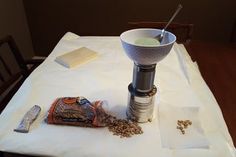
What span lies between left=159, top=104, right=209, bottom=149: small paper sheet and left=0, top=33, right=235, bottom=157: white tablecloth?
2cm

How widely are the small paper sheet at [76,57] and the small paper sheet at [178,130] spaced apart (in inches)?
16.6

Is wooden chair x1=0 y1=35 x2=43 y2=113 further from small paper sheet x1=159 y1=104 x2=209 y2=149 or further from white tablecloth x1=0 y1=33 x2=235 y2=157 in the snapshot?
small paper sheet x1=159 y1=104 x2=209 y2=149

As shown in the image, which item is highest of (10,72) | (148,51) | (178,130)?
(148,51)

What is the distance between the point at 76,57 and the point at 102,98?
12.0 inches

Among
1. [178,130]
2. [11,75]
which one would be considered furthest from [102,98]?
→ [11,75]

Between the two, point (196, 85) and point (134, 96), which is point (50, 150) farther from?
point (196, 85)

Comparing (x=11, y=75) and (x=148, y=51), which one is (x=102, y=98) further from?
(x=11, y=75)

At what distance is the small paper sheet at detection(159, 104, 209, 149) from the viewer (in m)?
0.63

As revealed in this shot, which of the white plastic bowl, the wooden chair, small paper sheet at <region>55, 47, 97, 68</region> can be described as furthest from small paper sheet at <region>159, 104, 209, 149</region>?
the wooden chair

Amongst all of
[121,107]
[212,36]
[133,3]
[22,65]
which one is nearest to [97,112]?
[121,107]

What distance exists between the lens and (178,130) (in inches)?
26.7

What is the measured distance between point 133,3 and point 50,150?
1.77m

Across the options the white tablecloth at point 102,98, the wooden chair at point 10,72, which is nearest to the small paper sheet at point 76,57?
the white tablecloth at point 102,98

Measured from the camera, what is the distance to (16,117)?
28.2 inches
